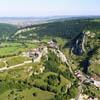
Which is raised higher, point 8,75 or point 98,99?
point 8,75

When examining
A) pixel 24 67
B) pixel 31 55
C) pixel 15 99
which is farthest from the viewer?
pixel 31 55

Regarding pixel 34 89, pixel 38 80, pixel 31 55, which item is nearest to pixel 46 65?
pixel 31 55

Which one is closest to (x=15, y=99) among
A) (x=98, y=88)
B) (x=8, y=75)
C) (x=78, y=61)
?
(x=8, y=75)

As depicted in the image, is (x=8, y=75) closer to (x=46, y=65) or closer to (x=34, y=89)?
(x=34, y=89)

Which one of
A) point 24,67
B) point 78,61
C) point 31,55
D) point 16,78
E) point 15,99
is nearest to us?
point 15,99

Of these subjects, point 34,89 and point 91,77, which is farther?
point 91,77

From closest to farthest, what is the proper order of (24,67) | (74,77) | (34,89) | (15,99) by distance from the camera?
(15,99), (34,89), (24,67), (74,77)

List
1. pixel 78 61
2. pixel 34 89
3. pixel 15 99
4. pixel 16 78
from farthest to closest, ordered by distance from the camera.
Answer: pixel 78 61 → pixel 16 78 → pixel 34 89 → pixel 15 99

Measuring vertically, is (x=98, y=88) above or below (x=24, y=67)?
below

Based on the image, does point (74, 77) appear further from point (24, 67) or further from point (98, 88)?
point (24, 67)
